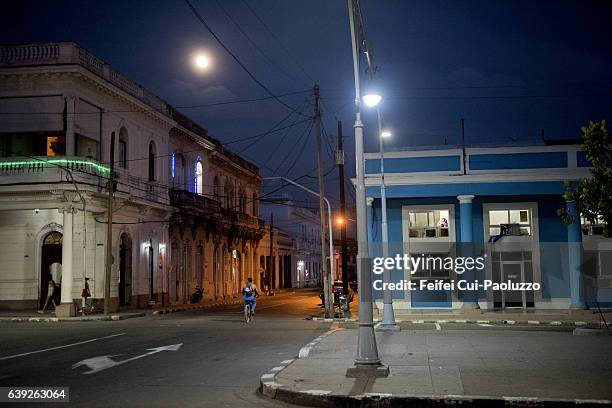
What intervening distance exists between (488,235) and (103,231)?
18.9m

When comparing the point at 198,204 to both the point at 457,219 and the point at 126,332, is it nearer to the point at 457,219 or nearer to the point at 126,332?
the point at 457,219

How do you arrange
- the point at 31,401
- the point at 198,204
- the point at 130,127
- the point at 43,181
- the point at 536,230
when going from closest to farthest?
the point at 31,401, the point at 536,230, the point at 43,181, the point at 130,127, the point at 198,204

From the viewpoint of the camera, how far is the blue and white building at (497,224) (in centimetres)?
2778

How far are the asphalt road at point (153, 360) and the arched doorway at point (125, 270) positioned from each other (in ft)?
39.9

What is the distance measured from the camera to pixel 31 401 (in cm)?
955

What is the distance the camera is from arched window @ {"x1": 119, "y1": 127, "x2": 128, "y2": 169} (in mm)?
35312

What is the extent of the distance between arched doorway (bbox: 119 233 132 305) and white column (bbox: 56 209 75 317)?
18.0 ft

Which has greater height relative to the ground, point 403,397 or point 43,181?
point 43,181

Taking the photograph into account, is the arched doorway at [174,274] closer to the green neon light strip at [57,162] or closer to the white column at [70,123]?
the green neon light strip at [57,162]

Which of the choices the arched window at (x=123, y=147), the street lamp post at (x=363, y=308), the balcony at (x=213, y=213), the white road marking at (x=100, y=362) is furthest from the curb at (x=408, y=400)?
the balcony at (x=213, y=213)

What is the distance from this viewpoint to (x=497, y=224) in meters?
28.5

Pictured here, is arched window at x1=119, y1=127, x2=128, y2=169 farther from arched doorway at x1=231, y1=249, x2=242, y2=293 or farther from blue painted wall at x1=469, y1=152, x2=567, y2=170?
arched doorway at x1=231, y1=249, x2=242, y2=293

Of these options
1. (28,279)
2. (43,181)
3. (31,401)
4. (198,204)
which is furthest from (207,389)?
(198,204)

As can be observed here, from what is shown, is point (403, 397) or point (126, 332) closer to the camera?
point (403, 397)
